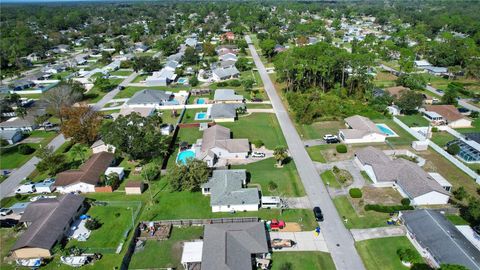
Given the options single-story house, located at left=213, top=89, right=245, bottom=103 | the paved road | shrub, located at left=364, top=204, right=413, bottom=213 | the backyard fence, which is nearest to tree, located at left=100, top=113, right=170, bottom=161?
the backyard fence

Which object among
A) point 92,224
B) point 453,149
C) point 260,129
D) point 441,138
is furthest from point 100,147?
point 441,138

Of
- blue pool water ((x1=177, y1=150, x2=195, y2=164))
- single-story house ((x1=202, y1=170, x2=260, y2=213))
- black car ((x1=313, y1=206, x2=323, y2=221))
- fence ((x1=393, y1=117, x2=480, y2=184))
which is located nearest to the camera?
black car ((x1=313, y1=206, x2=323, y2=221))

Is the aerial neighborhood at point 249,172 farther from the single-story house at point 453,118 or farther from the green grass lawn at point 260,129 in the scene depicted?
the green grass lawn at point 260,129

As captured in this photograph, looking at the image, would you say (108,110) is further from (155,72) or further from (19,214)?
(19,214)

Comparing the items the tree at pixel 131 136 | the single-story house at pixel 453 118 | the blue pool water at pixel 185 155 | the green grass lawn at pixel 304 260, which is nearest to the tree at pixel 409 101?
the single-story house at pixel 453 118

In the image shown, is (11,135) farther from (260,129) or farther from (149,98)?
(260,129)

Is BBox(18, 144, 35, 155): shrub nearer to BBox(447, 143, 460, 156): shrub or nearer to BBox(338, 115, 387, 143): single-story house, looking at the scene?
BBox(338, 115, 387, 143): single-story house
